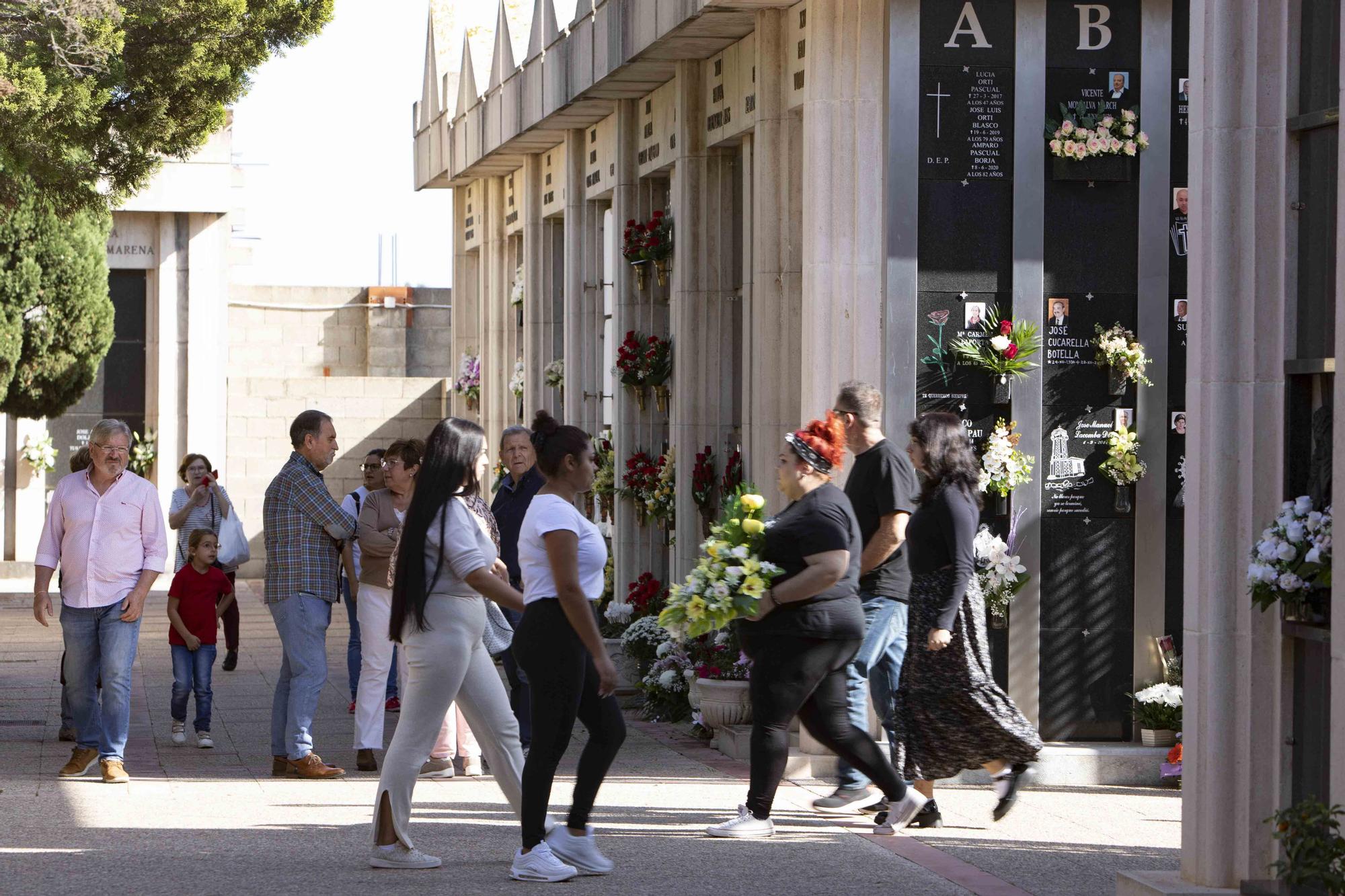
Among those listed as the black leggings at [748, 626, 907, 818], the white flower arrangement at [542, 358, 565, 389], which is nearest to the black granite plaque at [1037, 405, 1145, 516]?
the black leggings at [748, 626, 907, 818]

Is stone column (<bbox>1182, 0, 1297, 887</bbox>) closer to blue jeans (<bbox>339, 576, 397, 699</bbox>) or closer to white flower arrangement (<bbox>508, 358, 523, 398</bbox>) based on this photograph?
blue jeans (<bbox>339, 576, 397, 699</bbox>)

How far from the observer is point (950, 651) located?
797 cm

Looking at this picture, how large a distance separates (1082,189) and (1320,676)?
4.64 meters

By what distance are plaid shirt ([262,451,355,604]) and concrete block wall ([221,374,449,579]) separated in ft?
58.4

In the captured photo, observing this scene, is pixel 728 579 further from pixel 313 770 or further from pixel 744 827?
pixel 313 770

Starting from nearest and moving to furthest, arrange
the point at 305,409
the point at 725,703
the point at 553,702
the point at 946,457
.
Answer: the point at 553,702 → the point at 946,457 → the point at 725,703 → the point at 305,409

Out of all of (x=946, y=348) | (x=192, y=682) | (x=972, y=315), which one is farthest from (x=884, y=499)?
(x=192, y=682)

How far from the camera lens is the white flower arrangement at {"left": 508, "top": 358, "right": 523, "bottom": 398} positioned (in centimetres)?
2028

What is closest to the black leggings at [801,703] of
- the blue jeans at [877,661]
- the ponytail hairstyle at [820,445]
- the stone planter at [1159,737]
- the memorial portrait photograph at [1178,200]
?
the blue jeans at [877,661]

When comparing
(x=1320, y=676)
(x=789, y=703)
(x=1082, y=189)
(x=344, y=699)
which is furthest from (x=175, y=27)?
(x=1320, y=676)

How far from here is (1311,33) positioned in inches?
239

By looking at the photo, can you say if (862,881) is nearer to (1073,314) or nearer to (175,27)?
(1073,314)

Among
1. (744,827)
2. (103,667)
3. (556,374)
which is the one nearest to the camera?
(744,827)

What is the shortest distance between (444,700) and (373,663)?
8.97 ft
